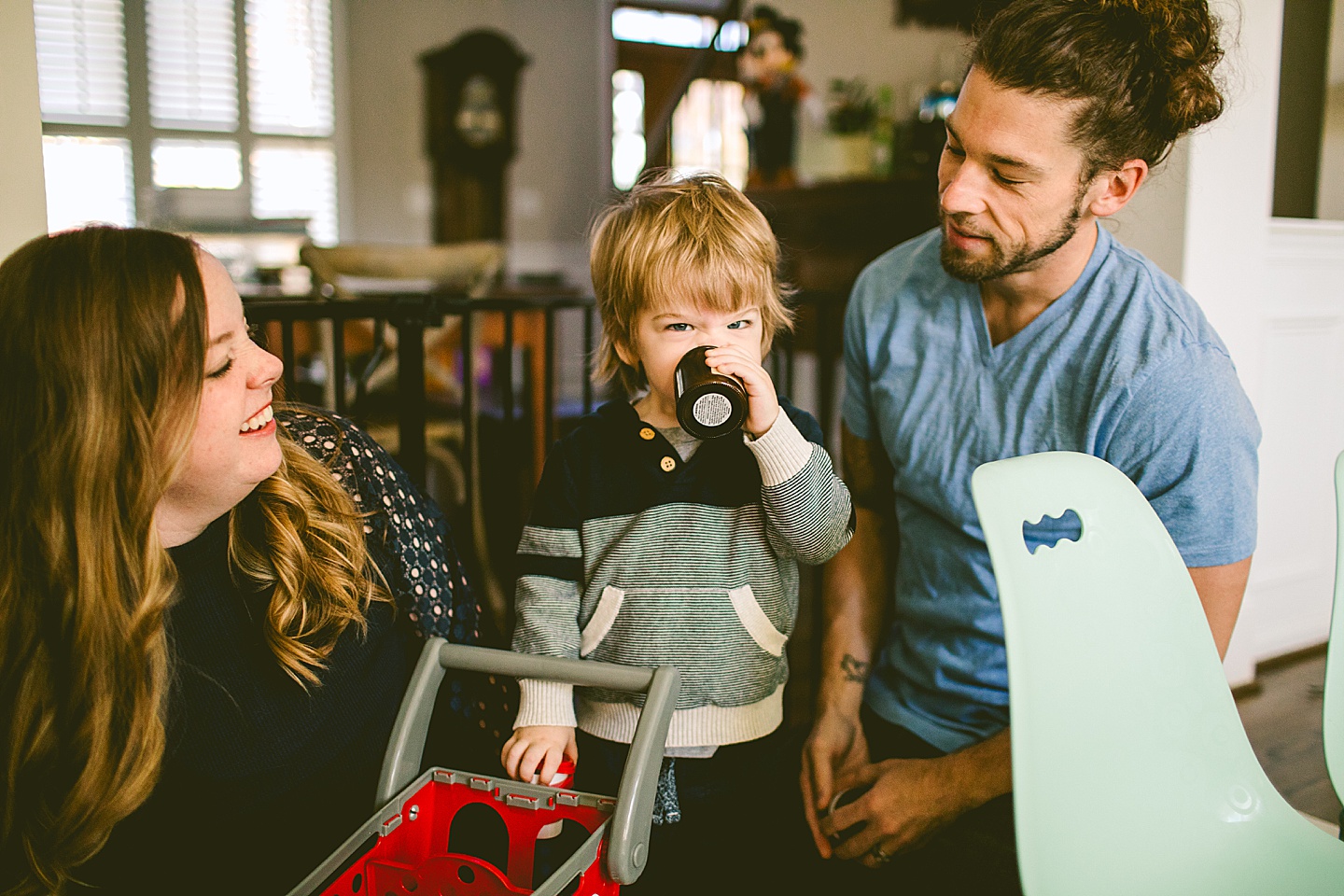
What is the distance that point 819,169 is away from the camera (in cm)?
425

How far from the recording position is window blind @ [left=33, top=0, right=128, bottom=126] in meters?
5.51

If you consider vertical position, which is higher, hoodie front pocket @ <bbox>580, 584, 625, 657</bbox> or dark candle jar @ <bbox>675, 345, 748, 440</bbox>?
dark candle jar @ <bbox>675, 345, 748, 440</bbox>

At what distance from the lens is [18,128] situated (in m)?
1.20

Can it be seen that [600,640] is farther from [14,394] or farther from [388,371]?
[388,371]

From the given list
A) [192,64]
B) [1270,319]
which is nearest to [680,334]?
[1270,319]

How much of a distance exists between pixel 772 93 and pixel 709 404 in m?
3.50

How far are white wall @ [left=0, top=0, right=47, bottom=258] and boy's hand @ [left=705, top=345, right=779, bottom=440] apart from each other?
2.97 ft

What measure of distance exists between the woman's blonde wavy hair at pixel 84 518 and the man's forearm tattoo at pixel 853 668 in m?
0.93

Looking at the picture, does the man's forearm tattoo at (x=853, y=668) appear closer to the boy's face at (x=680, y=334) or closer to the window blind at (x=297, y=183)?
the boy's face at (x=680, y=334)

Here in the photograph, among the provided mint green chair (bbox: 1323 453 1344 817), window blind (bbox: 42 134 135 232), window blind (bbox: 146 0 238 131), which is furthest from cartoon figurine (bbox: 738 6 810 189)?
window blind (bbox: 42 134 135 232)

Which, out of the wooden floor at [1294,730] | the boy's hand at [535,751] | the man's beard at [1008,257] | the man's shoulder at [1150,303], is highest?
the man's beard at [1008,257]

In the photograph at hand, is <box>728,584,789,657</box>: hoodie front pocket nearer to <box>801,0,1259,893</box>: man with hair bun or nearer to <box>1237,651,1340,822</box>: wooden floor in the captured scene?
<box>801,0,1259,893</box>: man with hair bun

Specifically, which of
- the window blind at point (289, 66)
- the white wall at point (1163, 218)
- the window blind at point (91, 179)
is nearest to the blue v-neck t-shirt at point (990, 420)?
the white wall at point (1163, 218)

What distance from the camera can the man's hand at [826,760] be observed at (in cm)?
130
